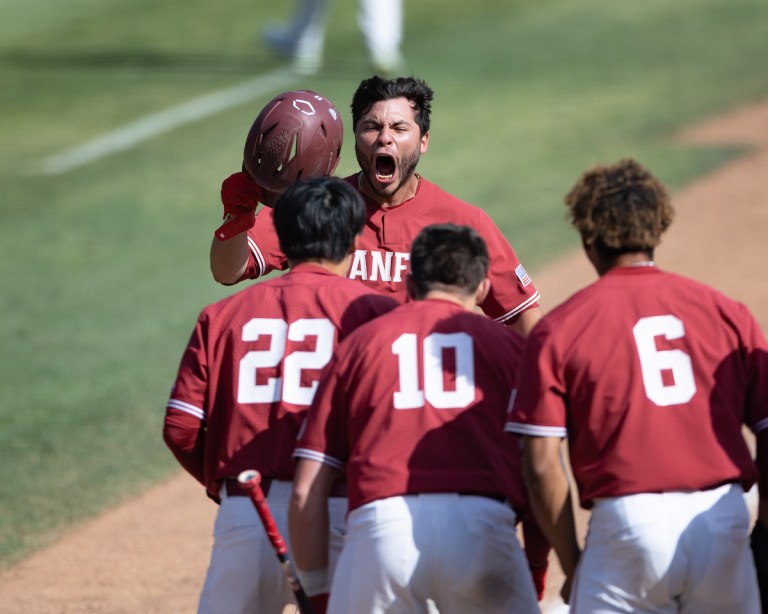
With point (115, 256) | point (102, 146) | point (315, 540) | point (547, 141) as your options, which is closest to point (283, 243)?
point (315, 540)

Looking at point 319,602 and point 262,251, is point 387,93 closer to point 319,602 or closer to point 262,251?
point 262,251

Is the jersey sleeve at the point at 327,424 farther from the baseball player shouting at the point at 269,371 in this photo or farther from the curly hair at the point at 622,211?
the curly hair at the point at 622,211

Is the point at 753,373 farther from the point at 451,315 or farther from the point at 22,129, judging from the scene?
the point at 22,129

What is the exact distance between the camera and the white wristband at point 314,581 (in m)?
3.80

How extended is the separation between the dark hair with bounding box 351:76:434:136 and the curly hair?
1.48 m

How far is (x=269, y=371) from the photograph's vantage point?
12.8 feet

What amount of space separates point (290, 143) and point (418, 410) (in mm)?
1575

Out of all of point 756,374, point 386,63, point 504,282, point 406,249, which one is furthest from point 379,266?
point 386,63

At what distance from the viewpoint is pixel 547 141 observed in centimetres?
1545

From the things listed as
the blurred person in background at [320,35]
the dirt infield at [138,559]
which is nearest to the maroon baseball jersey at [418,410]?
the dirt infield at [138,559]

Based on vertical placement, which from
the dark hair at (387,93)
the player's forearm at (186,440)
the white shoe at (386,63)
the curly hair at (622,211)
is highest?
the white shoe at (386,63)

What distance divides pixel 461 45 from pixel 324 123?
595 inches

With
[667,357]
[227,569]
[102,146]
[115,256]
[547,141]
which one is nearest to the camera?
[667,357]

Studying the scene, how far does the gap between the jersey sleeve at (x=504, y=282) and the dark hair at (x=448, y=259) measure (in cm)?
124
